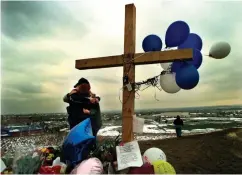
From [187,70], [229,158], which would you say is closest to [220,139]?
[229,158]

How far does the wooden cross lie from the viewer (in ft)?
8.50

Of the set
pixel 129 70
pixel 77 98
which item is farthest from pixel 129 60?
pixel 77 98

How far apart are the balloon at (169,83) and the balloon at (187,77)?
4.6 inches

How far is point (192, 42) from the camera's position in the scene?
2.84 m

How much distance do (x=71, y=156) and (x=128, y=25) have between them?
1.49 metres

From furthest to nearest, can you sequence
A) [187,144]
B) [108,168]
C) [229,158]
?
[187,144], [229,158], [108,168]

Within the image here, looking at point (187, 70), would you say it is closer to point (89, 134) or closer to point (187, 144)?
point (89, 134)

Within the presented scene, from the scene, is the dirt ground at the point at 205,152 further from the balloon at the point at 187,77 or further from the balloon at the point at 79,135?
the balloon at the point at 187,77

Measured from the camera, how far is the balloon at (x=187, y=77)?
2.54 m

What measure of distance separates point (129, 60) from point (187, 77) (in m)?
0.63

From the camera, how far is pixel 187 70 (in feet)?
8.45

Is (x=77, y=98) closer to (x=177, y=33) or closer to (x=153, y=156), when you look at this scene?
(x=153, y=156)

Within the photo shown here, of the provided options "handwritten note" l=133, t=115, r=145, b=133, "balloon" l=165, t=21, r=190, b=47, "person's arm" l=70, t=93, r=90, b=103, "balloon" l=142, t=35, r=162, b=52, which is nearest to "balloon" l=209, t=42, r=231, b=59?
"balloon" l=165, t=21, r=190, b=47

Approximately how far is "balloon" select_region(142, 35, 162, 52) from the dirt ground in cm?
375
